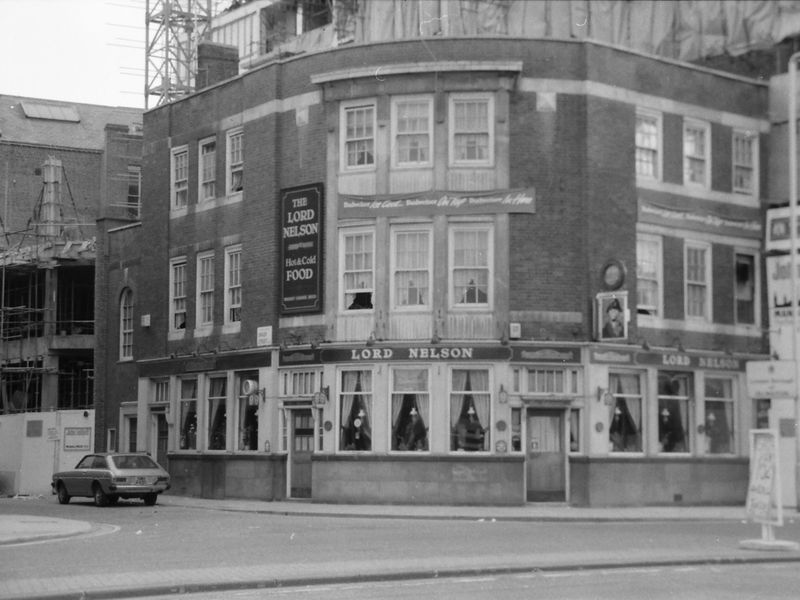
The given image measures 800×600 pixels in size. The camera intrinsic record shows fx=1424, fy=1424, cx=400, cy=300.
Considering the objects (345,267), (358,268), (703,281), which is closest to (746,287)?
(703,281)

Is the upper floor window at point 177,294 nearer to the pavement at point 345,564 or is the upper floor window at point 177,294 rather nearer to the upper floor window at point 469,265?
the upper floor window at point 469,265

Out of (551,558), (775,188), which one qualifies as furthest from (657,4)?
(551,558)

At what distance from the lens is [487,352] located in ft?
120

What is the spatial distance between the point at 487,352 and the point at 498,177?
15.1 ft

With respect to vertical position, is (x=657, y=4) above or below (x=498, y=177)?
above

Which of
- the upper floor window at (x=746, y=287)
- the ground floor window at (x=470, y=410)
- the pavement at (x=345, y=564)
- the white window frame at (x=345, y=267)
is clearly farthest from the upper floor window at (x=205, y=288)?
the upper floor window at (x=746, y=287)

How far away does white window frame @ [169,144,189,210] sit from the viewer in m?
44.8

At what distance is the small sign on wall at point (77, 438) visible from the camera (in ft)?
154

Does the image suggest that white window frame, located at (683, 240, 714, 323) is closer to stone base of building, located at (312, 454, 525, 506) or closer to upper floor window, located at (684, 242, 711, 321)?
upper floor window, located at (684, 242, 711, 321)

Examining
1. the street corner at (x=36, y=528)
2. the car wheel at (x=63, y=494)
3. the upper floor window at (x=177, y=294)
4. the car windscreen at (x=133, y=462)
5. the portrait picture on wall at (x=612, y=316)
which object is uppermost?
the upper floor window at (x=177, y=294)

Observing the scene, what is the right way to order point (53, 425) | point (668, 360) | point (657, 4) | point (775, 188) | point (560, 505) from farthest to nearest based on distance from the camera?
point (657, 4)
point (53, 425)
point (775, 188)
point (668, 360)
point (560, 505)

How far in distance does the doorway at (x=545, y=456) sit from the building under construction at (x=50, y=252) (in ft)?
56.6

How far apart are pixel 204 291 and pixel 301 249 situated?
5526mm

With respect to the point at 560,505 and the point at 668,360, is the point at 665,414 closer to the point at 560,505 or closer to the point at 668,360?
the point at 668,360
